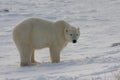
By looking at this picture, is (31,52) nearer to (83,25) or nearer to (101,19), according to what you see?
(83,25)

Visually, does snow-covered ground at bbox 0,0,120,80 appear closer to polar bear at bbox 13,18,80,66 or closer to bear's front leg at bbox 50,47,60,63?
bear's front leg at bbox 50,47,60,63

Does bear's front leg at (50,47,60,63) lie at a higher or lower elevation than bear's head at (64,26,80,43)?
lower

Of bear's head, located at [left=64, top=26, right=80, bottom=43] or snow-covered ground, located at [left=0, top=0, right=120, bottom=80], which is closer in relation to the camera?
snow-covered ground, located at [left=0, top=0, right=120, bottom=80]

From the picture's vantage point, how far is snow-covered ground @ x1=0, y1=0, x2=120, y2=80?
7688 millimetres

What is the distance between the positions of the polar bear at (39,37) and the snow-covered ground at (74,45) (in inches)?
14.1

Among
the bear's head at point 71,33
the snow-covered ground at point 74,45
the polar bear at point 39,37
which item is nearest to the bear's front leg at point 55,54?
the polar bear at point 39,37

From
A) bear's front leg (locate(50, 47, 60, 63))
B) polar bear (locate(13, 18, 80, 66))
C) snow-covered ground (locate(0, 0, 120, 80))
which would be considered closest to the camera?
snow-covered ground (locate(0, 0, 120, 80))

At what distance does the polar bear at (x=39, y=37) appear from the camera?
9750mm

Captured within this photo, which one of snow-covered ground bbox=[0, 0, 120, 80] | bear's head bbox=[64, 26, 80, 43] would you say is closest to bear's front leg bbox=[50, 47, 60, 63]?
snow-covered ground bbox=[0, 0, 120, 80]

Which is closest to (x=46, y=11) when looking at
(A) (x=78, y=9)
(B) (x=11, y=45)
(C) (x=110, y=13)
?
(A) (x=78, y=9)

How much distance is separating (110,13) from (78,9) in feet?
9.82

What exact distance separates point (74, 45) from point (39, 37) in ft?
13.8

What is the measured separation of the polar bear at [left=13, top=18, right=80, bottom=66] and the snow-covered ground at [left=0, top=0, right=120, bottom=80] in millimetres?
358

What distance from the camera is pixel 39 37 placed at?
9922 mm
